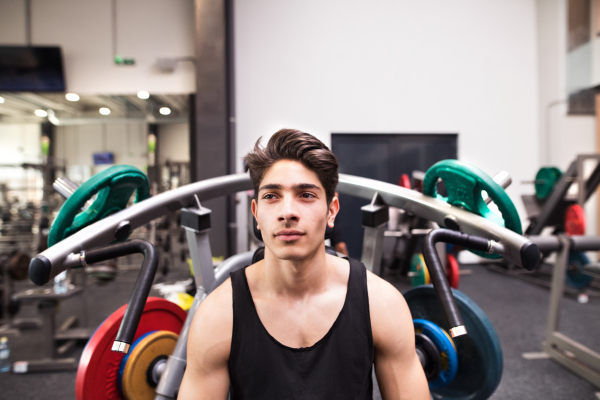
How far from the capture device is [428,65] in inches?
183

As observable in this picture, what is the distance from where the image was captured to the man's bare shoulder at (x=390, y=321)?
0.79 m

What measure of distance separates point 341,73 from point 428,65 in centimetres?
121

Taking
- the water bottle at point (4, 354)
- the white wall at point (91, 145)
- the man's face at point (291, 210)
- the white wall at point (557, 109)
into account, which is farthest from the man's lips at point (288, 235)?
the white wall at point (91, 145)

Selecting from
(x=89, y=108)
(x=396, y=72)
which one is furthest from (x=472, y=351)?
(x=89, y=108)

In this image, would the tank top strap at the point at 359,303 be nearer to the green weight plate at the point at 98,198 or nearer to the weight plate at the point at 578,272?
the green weight plate at the point at 98,198

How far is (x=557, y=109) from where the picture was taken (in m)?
4.54

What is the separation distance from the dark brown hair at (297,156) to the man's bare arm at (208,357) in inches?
12.1

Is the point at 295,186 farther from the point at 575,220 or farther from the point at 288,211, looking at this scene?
the point at 575,220

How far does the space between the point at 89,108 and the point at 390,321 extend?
6278mm

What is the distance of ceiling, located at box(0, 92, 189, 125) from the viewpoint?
15.9ft

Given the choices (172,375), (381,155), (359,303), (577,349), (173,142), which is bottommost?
(577,349)

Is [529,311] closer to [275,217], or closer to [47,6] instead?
[275,217]

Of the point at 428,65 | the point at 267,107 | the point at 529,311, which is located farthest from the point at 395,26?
the point at 529,311

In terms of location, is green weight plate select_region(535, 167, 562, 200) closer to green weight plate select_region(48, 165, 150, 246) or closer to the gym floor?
the gym floor
